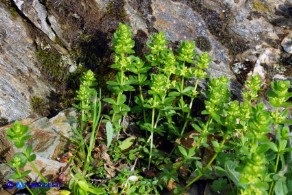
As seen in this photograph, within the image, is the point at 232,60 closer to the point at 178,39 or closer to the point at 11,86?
the point at 178,39

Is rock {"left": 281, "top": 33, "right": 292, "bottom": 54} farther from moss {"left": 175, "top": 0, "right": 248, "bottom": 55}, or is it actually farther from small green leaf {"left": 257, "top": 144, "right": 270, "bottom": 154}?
small green leaf {"left": 257, "top": 144, "right": 270, "bottom": 154}

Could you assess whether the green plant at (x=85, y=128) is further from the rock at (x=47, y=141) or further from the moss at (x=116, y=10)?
the moss at (x=116, y=10)

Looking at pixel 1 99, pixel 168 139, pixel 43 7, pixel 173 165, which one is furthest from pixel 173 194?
pixel 43 7

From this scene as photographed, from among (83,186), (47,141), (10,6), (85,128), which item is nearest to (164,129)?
(85,128)

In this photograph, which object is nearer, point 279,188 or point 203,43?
point 279,188

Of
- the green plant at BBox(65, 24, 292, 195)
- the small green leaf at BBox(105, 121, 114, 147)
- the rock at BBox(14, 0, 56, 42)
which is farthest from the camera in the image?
the rock at BBox(14, 0, 56, 42)

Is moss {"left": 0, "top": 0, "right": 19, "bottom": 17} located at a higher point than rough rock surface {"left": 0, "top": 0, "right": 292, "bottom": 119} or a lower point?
higher

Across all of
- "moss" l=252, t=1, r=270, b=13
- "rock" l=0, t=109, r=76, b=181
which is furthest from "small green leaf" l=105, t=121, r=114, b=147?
"moss" l=252, t=1, r=270, b=13

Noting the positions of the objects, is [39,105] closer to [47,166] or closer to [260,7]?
[47,166]
